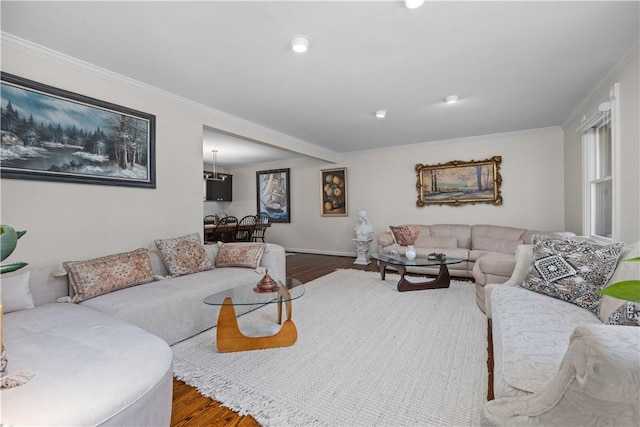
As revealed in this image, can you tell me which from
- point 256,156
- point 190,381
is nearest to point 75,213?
point 190,381

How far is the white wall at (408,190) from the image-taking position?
4.92 metres

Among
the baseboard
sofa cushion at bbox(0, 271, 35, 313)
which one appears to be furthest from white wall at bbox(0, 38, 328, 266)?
the baseboard

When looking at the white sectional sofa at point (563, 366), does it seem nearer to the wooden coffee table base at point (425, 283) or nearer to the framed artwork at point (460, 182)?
the wooden coffee table base at point (425, 283)

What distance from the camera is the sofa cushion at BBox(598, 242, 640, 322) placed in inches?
63.0

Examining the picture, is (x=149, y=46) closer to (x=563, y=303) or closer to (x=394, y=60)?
(x=394, y=60)

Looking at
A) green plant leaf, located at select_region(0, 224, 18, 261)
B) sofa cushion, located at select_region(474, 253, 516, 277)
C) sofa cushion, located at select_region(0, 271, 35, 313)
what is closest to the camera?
green plant leaf, located at select_region(0, 224, 18, 261)

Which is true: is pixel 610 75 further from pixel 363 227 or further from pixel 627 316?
pixel 363 227

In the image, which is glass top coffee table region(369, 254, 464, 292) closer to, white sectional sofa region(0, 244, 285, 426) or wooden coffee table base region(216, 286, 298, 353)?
wooden coffee table base region(216, 286, 298, 353)

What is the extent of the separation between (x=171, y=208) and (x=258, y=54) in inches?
74.1

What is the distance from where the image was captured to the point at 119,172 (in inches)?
111

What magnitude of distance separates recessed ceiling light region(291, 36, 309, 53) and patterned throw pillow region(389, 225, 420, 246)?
385 cm

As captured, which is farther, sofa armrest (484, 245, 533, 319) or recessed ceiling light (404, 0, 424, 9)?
sofa armrest (484, 245, 533, 319)

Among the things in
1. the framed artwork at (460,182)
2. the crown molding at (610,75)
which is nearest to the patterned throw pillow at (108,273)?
the crown molding at (610,75)

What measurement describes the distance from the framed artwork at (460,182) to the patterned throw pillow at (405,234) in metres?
0.66
